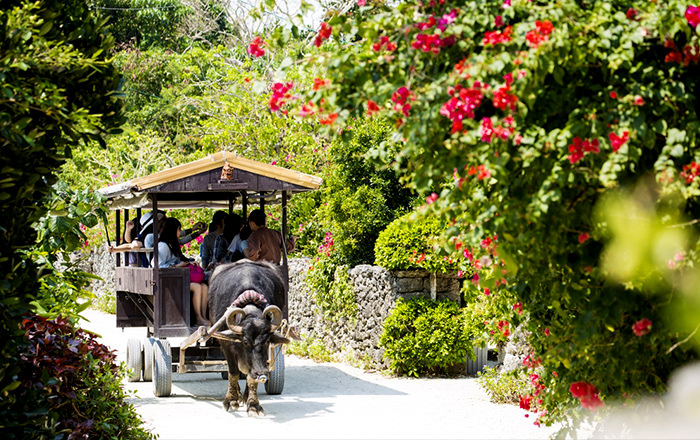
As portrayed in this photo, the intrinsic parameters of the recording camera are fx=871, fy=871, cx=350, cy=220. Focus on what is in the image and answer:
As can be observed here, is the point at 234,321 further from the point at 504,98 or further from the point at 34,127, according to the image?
the point at 504,98

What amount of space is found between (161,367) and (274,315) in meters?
2.00

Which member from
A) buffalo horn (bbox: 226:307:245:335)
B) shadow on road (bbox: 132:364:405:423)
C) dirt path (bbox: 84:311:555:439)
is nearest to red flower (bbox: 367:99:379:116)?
dirt path (bbox: 84:311:555:439)

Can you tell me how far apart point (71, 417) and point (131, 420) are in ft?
2.38

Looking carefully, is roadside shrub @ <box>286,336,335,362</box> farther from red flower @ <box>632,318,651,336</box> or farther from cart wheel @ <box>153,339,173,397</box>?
red flower @ <box>632,318,651,336</box>

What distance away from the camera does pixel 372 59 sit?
13.2ft

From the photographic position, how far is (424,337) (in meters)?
11.9

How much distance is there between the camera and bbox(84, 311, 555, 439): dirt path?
8.38 m

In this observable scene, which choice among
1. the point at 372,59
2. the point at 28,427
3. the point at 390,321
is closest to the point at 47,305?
the point at 28,427

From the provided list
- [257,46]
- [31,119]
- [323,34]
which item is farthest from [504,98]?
[31,119]

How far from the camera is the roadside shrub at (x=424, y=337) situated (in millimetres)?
11914

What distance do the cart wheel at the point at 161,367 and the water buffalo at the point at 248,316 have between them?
81 centimetres

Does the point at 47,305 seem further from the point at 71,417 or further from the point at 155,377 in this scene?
the point at 155,377

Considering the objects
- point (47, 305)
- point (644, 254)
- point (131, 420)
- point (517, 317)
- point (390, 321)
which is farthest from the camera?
point (390, 321)

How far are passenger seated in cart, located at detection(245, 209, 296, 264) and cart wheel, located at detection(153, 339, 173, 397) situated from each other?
149 centimetres
